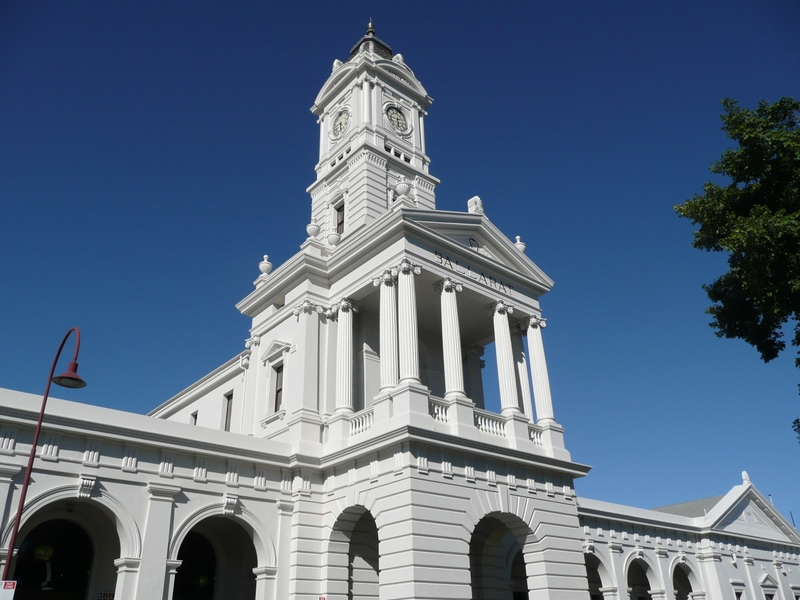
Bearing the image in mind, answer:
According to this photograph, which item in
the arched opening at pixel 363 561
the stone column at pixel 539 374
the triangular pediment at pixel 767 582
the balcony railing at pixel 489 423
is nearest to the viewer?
the arched opening at pixel 363 561

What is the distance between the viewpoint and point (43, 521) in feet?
65.6

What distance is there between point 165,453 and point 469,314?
512 inches

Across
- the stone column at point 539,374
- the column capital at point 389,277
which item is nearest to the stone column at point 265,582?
the column capital at point 389,277

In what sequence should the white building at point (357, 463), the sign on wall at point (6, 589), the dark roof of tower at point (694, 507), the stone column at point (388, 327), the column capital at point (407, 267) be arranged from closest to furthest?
the sign on wall at point (6, 589)
the white building at point (357, 463)
the stone column at point (388, 327)
the column capital at point (407, 267)
the dark roof of tower at point (694, 507)

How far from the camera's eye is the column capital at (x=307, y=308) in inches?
1000

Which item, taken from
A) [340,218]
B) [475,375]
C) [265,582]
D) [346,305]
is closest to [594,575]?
[475,375]

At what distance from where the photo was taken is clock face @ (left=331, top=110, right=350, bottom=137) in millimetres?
35547

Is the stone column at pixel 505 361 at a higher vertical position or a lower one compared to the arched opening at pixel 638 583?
higher

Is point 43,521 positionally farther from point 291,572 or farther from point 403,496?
point 403,496

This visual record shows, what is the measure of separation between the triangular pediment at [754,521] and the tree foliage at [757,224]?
19618mm

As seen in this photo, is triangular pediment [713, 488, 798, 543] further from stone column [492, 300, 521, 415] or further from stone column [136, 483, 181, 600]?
stone column [136, 483, 181, 600]

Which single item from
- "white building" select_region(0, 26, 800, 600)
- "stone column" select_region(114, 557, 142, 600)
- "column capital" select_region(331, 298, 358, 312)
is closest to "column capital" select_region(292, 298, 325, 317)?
"white building" select_region(0, 26, 800, 600)

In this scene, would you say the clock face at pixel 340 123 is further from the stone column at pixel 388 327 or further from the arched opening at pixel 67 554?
the arched opening at pixel 67 554

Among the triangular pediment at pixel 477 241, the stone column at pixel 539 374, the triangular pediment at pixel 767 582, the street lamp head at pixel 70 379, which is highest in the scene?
the triangular pediment at pixel 477 241
